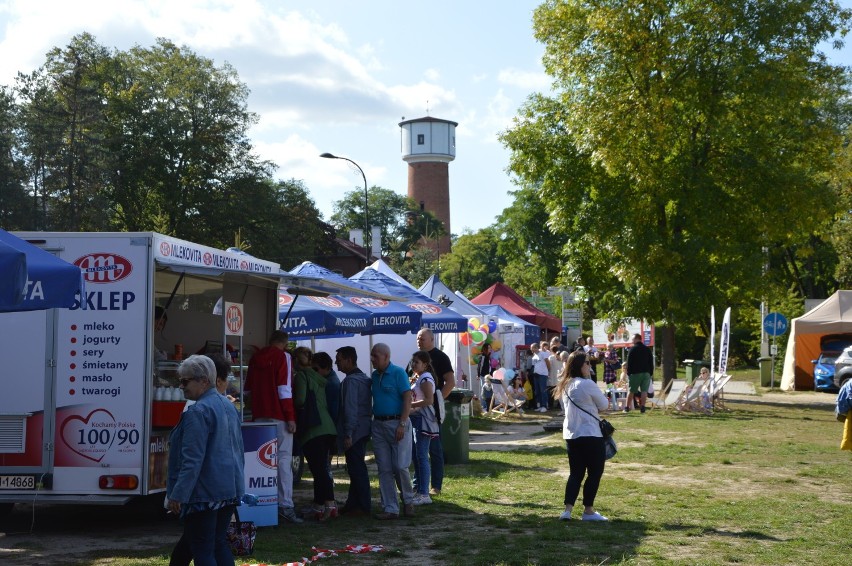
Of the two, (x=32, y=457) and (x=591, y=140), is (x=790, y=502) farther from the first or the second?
(x=591, y=140)

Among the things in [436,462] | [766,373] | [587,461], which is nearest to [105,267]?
[436,462]

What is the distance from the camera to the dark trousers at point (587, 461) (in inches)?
418

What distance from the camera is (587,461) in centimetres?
1069

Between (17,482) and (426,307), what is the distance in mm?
12294

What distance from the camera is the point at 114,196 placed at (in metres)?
53.0

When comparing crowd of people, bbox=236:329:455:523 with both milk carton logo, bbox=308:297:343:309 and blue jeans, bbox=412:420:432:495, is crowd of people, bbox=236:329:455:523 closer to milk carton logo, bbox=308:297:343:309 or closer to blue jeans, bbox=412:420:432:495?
blue jeans, bbox=412:420:432:495

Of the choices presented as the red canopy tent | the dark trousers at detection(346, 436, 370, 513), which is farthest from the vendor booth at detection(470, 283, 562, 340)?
the dark trousers at detection(346, 436, 370, 513)

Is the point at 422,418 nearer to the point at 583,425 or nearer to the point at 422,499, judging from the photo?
the point at 422,499

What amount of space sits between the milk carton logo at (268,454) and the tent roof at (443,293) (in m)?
17.3

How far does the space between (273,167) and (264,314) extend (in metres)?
43.2

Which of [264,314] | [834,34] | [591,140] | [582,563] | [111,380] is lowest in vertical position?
[582,563]

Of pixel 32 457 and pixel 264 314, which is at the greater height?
pixel 264 314

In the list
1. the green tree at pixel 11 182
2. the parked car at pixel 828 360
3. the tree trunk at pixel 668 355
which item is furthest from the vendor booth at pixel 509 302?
the green tree at pixel 11 182

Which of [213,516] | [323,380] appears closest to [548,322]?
[323,380]
